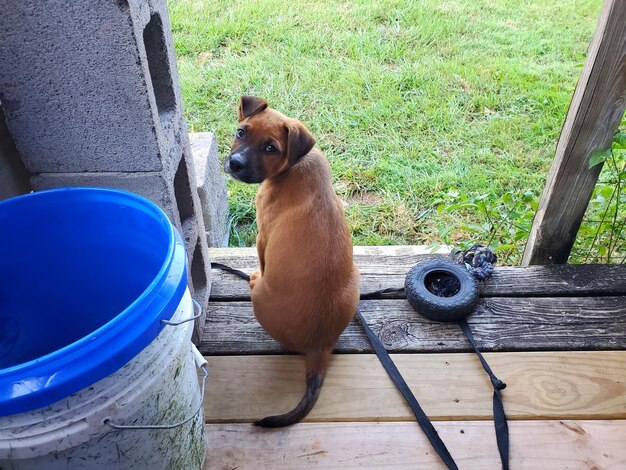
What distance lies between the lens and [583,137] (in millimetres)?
2215

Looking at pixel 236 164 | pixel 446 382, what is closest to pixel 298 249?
pixel 236 164

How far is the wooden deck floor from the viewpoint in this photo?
182cm

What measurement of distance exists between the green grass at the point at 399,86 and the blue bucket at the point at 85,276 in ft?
5.85

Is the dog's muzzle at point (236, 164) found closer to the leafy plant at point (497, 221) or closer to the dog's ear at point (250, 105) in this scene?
the dog's ear at point (250, 105)

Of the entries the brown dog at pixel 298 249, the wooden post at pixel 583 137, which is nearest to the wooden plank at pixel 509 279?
the wooden post at pixel 583 137

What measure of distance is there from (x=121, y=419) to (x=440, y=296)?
1.57 metres

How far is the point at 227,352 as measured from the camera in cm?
216

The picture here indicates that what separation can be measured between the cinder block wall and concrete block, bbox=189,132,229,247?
841mm

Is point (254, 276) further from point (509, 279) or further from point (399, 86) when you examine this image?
point (399, 86)

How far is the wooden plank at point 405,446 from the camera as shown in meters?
1.79

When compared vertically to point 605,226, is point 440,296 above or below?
below

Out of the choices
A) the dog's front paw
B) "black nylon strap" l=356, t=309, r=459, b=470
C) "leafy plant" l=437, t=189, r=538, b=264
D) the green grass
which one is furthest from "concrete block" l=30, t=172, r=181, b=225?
the green grass

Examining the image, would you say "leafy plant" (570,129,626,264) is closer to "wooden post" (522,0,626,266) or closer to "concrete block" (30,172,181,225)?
"wooden post" (522,0,626,266)

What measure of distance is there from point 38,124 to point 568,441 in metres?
2.10
